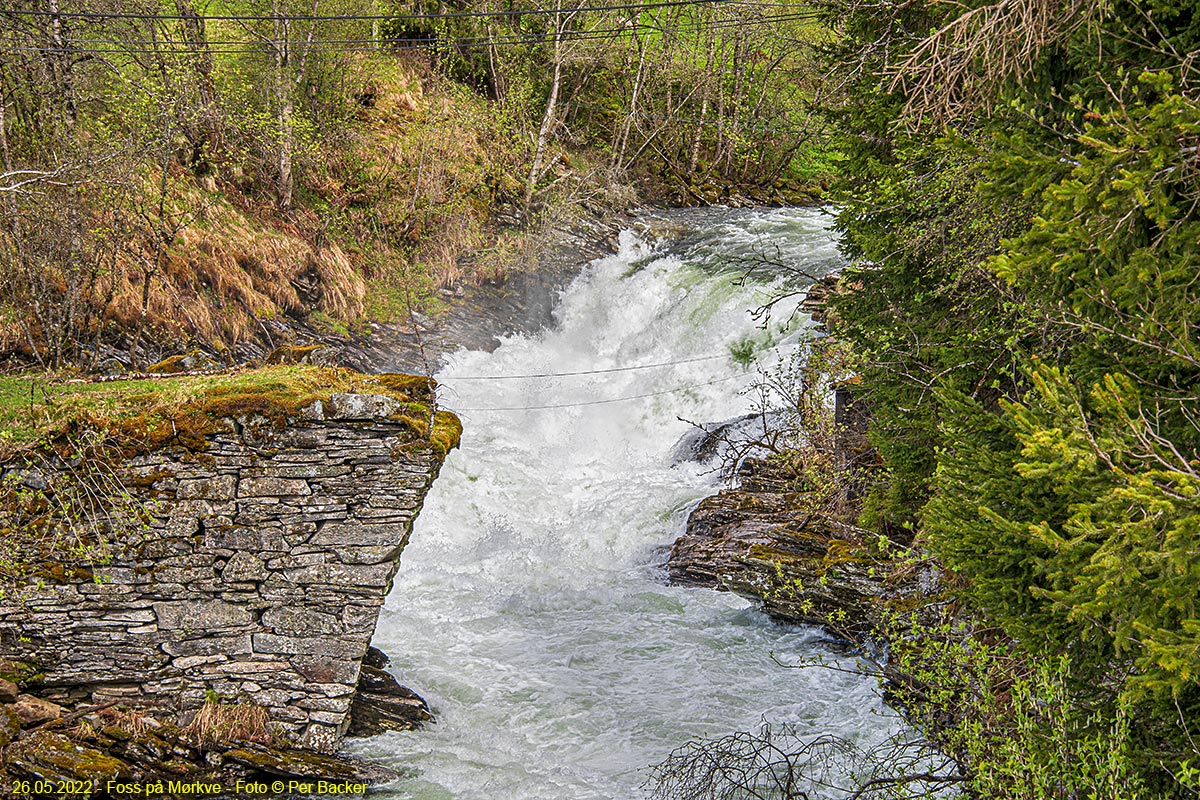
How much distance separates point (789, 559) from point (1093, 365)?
5605mm

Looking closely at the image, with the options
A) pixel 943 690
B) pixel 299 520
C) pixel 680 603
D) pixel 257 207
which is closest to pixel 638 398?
pixel 680 603

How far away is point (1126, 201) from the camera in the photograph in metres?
3.25

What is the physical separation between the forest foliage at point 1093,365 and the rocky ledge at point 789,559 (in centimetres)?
241

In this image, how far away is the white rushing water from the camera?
729 cm

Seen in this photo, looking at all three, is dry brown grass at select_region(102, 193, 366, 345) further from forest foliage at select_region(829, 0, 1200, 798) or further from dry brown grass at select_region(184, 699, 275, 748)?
forest foliage at select_region(829, 0, 1200, 798)

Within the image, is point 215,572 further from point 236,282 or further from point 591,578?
point 236,282

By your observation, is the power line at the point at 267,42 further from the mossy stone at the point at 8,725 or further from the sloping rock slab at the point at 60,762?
the sloping rock slab at the point at 60,762

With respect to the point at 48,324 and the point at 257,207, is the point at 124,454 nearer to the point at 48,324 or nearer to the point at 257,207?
the point at 48,324

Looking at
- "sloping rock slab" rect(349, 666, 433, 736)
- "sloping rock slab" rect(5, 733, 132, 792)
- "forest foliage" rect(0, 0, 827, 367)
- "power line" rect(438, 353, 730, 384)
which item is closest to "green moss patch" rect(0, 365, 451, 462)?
"forest foliage" rect(0, 0, 827, 367)

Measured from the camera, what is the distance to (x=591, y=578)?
1066cm

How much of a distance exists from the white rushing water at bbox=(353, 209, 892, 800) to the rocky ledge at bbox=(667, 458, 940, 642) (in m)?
0.38

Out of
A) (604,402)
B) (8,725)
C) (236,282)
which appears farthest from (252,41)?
(8,725)

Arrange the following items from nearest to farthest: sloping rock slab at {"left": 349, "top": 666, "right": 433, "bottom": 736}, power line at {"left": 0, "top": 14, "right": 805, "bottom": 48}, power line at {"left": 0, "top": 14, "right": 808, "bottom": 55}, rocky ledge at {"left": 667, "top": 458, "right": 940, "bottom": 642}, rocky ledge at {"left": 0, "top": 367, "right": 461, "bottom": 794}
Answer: rocky ledge at {"left": 0, "top": 367, "right": 461, "bottom": 794} < sloping rock slab at {"left": 349, "top": 666, "right": 433, "bottom": 736} < rocky ledge at {"left": 667, "top": 458, "right": 940, "bottom": 642} < power line at {"left": 0, "top": 14, "right": 808, "bottom": 55} < power line at {"left": 0, "top": 14, "right": 805, "bottom": 48}

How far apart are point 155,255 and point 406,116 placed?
902cm
